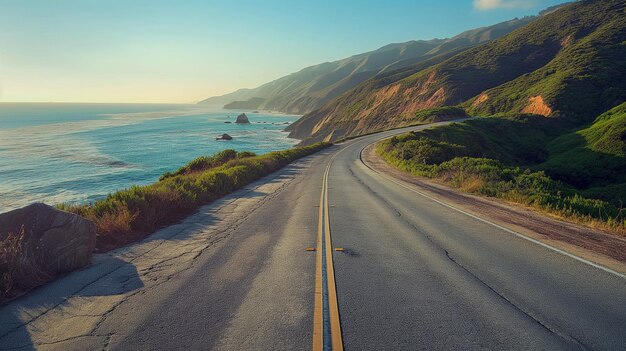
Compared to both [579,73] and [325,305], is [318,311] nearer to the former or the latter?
[325,305]

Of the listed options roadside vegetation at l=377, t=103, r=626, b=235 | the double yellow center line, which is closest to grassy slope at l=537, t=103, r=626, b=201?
roadside vegetation at l=377, t=103, r=626, b=235

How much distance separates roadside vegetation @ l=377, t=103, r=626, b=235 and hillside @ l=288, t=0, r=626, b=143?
986 centimetres

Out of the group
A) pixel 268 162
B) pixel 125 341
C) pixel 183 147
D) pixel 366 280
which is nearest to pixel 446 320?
pixel 366 280

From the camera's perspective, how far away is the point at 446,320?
4316 millimetres

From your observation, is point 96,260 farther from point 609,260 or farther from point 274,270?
point 609,260

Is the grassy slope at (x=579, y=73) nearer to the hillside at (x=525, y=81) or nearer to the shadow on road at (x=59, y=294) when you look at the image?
the hillside at (x=525, y=81)

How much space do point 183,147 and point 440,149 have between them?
180 feet

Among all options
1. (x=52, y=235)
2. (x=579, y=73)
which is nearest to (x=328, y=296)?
(x=52, y=235)

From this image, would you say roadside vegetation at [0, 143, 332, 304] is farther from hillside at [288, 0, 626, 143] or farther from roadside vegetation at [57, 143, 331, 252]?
hillside at [288, 0, 626, 143]

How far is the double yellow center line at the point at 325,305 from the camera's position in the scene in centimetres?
381

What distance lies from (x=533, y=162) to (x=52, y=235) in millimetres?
42833

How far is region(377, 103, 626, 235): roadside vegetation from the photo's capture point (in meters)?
12.2

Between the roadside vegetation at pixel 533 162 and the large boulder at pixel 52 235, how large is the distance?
12.5m

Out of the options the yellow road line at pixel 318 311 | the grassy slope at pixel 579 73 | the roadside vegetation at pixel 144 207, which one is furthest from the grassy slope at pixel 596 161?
the roadside vegetation at pixel 144 207
